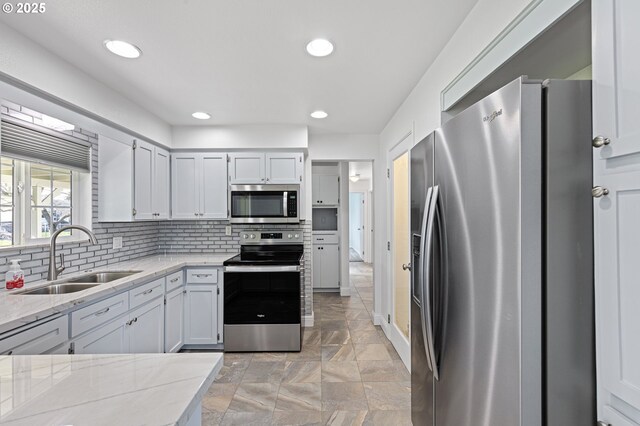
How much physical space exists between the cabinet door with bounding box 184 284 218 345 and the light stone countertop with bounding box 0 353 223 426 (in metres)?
2.19

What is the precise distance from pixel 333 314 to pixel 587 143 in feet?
12.5

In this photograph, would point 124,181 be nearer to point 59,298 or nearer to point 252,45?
point 59,298

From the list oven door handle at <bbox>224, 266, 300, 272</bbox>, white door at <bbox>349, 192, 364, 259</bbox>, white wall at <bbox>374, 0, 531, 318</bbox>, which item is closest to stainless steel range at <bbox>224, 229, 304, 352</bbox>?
oven door handle at <bbox>224, 266, 300, 272</bbox>

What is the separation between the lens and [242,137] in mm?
3471

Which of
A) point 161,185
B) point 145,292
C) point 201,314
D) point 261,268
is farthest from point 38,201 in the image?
point 261,268

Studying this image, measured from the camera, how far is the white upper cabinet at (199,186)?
137 inches

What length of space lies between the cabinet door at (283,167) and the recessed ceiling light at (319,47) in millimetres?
1670

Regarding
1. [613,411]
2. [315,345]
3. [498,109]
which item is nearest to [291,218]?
[315,345]

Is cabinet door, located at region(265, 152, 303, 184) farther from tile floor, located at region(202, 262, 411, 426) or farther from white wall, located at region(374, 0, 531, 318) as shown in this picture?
tile floor, located at region(202, 262, 411, 426)

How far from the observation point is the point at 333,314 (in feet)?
13.9

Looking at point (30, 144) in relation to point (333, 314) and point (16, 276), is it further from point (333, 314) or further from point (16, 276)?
point (333, 314)

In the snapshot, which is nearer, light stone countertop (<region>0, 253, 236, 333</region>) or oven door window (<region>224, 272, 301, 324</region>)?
light stone countertop (<region>0, 253, 236, 333</region>)

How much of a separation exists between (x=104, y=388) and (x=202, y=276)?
2.42 metres

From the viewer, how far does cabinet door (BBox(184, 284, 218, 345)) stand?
Result: 307cm
